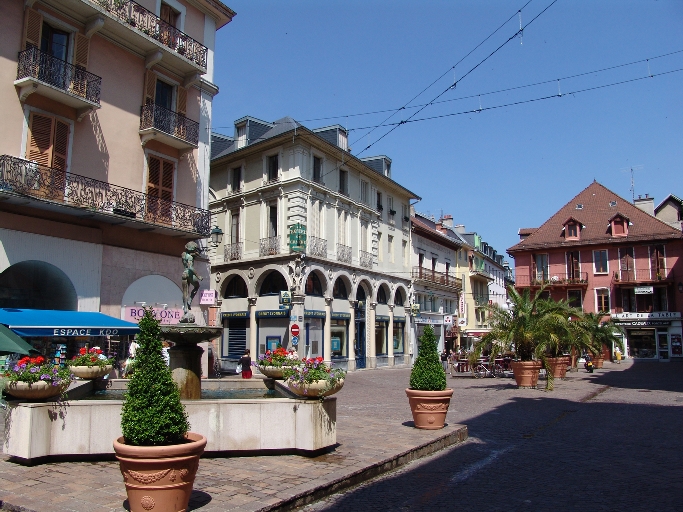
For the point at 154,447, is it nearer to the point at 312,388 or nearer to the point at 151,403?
the point at 151,403

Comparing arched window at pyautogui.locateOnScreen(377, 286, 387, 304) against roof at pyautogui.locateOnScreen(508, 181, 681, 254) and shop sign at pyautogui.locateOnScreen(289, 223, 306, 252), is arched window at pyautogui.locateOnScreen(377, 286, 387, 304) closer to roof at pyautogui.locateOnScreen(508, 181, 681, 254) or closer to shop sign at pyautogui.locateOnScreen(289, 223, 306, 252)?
shop sign at pyautogui.locateOnScreen(289, 223, 306, 252)

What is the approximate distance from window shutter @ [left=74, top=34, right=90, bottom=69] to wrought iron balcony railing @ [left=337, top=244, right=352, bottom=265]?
18.1 metres

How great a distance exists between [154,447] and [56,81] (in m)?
14.7

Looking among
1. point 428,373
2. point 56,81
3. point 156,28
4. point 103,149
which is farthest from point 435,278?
point 428,373

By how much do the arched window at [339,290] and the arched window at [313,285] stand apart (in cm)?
152

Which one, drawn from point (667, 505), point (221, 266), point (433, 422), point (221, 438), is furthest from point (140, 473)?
point (221, 266)

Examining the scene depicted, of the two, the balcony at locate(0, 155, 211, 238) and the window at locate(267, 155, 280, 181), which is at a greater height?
the window at locate(267, 155, 280, 181)

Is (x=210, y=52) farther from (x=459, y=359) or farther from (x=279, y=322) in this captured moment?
(x=459, y=359)

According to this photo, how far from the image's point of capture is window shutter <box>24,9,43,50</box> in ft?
52.4

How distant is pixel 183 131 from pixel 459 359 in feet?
54.9

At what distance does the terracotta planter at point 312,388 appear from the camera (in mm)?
7656

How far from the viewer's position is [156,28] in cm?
1933

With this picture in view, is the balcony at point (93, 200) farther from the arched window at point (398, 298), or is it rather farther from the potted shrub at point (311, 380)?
the arched window at point (398, 298)

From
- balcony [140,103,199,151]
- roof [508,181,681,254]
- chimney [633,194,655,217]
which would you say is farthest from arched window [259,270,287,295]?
chimney [633,194,655,217]
